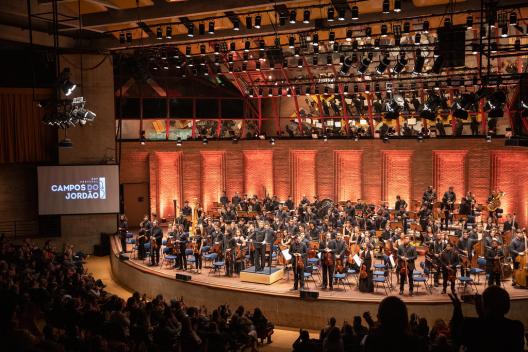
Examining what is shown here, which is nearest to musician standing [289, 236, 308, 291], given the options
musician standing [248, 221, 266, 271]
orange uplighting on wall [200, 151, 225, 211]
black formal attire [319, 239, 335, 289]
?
black formal attire [319, 239, 335, 289]

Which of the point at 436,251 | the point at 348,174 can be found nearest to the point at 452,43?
the point at 436,251

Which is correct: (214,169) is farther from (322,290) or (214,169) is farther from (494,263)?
(494,263)

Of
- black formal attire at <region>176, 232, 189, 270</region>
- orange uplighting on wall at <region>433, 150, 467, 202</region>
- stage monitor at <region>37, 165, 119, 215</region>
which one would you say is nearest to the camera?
black formal attire at <region>176, 232, 189, 270</region>

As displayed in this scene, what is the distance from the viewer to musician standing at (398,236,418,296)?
574 inches

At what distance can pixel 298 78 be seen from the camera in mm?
24719

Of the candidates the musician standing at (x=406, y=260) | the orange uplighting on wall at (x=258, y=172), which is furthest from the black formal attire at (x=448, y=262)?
the orange uplighting on wall at (x=258, y=172)

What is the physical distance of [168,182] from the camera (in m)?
27.6

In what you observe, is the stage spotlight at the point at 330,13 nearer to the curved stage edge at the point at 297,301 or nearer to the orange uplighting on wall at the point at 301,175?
the curved stage edge at the point at 297,301

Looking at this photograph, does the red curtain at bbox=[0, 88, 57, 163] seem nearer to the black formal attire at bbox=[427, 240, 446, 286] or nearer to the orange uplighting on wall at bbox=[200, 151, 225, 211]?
the orange uplighting on wall at bbox=[200, 151, 225, 211]

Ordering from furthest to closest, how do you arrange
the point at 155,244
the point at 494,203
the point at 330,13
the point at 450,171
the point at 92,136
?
the point at 450,171 < the point at 92,136 < the point at 494,203 < the point at 155,244 < the point at 330,13

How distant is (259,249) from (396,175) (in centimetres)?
1097

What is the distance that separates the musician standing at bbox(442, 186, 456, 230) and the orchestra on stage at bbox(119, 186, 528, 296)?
4 centimetres

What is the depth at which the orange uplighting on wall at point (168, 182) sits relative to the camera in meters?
27.5

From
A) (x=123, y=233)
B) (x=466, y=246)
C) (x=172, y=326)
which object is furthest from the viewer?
(x=123, y=233)
